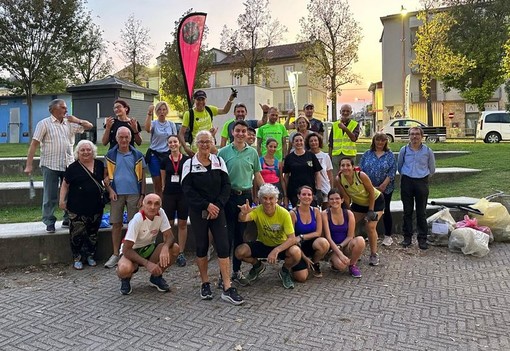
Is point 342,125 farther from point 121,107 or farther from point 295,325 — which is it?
point 295,325

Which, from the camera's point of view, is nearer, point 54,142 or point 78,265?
point 78,265

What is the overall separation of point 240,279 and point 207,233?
838mm

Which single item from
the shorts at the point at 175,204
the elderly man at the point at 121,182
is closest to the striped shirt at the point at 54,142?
the elderly man at the point at 121,182

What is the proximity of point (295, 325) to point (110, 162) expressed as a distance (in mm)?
3016

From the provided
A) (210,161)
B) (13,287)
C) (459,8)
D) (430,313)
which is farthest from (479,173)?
(459,8)

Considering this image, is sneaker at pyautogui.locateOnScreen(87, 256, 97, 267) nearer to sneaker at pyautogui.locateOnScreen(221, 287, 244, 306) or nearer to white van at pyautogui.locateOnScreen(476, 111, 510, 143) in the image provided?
sneaker at pyautogui.locateOnScreen(221, 287, 244, 306)

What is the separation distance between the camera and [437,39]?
29.4m

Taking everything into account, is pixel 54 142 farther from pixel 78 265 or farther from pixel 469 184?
pixel 469 184

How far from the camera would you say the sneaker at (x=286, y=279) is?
15.2 feet

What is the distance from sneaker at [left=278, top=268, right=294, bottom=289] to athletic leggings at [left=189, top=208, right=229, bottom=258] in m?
0.81

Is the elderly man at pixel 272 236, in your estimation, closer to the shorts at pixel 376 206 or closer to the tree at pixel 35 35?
the shorts at pixel 376 206

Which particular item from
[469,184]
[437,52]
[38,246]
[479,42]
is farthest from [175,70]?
[38,246]

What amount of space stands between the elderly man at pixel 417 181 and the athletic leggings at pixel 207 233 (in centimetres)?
313

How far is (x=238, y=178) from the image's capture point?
471 centimetres
